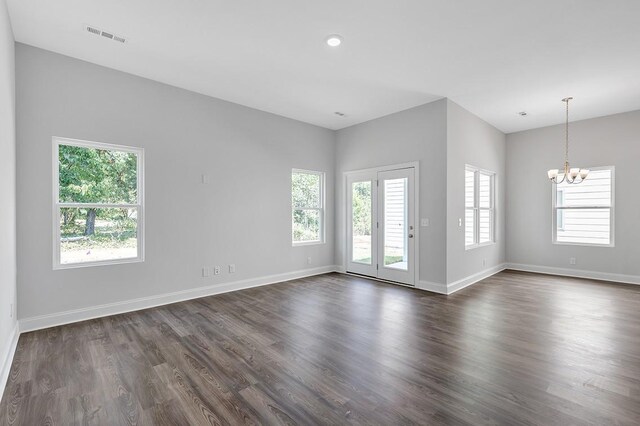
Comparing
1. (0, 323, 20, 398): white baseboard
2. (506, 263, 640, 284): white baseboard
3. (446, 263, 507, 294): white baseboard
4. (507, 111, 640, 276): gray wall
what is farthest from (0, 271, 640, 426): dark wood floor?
(507, 111, 640, 276): gray wall

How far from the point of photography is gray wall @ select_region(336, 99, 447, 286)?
16.0 ft

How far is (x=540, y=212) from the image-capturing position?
21.3ft

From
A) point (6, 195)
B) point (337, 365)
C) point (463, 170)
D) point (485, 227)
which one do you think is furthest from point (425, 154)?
point (6, 195)

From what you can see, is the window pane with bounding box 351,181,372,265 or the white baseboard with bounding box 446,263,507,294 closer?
the white baseboard with bounding box 446,263,507,294

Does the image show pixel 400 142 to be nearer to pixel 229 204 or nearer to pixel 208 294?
pixel 229 204

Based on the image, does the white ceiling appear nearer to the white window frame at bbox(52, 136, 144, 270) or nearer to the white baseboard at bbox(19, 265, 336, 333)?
the white window frame at bbox(52, 136, 144, 270)

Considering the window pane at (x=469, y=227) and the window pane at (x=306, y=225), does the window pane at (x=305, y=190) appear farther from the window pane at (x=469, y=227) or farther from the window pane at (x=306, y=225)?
the window pane at (x=469, y=227)

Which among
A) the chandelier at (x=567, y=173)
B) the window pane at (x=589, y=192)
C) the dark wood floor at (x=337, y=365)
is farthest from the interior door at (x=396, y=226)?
the window pane at (x=589, y=192)

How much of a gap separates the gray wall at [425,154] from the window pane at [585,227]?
3.34 m

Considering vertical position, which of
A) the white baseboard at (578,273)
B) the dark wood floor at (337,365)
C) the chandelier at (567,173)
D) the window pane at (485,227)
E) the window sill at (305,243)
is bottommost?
the dark wood floor at (337,365)

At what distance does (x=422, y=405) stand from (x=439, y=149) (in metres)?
3.88

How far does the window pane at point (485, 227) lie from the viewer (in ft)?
20.2

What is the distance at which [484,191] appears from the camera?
6.32 metres

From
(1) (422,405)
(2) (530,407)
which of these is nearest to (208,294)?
(1) (422,405)
